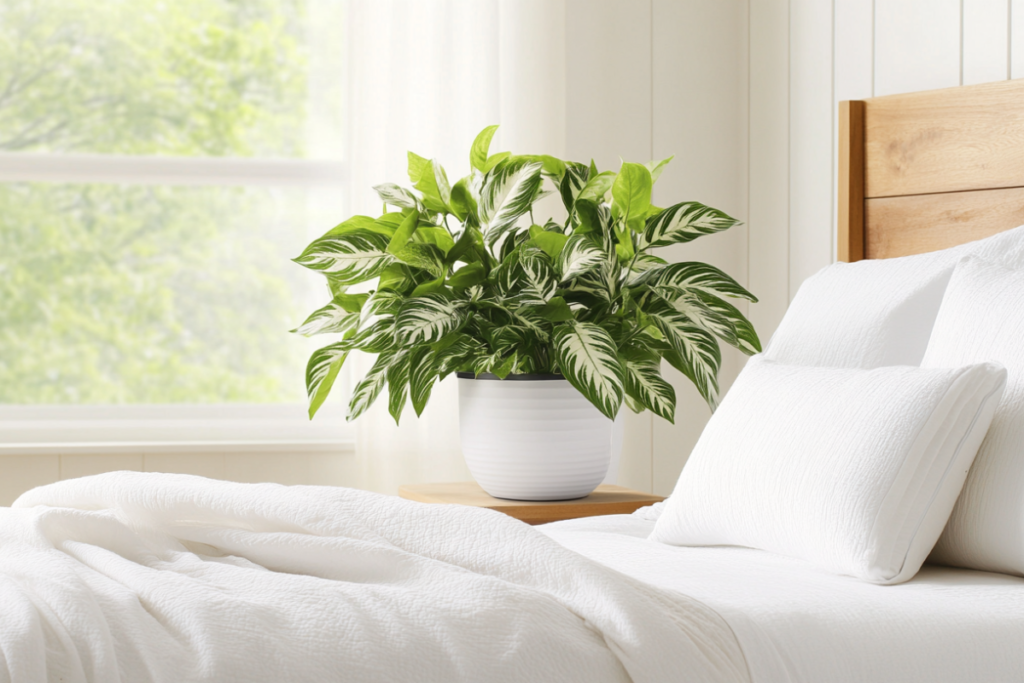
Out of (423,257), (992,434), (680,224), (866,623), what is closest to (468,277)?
(423,257)

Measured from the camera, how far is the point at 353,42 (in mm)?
2781

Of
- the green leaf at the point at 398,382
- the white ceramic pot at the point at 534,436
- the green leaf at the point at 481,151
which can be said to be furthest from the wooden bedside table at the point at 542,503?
the green leaf at the point at 481,151

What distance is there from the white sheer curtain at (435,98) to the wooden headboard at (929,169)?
0.91m

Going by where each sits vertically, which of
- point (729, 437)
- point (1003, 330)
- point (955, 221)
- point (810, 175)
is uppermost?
point (810, 175)

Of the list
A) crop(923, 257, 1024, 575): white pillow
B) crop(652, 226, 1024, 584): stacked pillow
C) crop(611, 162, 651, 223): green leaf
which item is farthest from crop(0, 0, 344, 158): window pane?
crop(923, 257, 1024, 575): white pillow

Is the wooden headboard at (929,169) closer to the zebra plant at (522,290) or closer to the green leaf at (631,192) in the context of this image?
the zebra plant at (522,290)

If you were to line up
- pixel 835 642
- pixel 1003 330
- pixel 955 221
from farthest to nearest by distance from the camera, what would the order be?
pixel 955 221, pixel 1003 330, pixel 835 642

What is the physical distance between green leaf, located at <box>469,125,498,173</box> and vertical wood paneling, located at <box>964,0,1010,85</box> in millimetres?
967

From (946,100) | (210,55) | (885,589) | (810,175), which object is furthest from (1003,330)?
(210,55)

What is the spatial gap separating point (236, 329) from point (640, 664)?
2.22m

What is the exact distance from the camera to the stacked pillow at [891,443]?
121cm

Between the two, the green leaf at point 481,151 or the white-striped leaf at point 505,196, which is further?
the green leaf at point 481,151

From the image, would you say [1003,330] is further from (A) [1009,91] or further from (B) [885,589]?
(A) [1009,91]

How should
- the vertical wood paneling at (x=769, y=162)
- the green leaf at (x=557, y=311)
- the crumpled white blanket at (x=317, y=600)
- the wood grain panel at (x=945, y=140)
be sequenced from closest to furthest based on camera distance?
the crumpled white blanket at (x=317, y=600) → the wood grain panel at (x=945, y=140) → the green leaf at (x=557, y=311) → the vertical wood paneling at (x=769, y=162)
